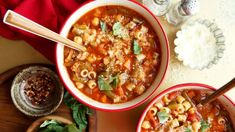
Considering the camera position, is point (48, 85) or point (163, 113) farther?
point (48, 85)

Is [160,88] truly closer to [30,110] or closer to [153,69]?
[153,69]

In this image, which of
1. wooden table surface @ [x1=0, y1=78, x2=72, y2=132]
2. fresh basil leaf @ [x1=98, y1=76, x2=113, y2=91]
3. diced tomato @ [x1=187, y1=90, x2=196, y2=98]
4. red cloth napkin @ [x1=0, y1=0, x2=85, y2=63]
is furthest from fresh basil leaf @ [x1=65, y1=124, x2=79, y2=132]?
diced tomato @ [x1=187, y1=90, x2=196, y2=98]

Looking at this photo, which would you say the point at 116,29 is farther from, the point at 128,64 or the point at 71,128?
the point at 71,128

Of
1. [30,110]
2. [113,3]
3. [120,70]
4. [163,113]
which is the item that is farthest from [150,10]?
[30,110]

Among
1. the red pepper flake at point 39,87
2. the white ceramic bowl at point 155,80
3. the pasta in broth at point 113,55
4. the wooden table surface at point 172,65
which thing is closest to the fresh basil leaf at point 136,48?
the pasta in broth at point 113,55

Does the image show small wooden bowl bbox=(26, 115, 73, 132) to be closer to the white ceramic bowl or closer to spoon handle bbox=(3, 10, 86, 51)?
the white ceramic bowl

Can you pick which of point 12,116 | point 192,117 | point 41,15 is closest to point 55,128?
point 12,116

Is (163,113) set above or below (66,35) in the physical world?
below
